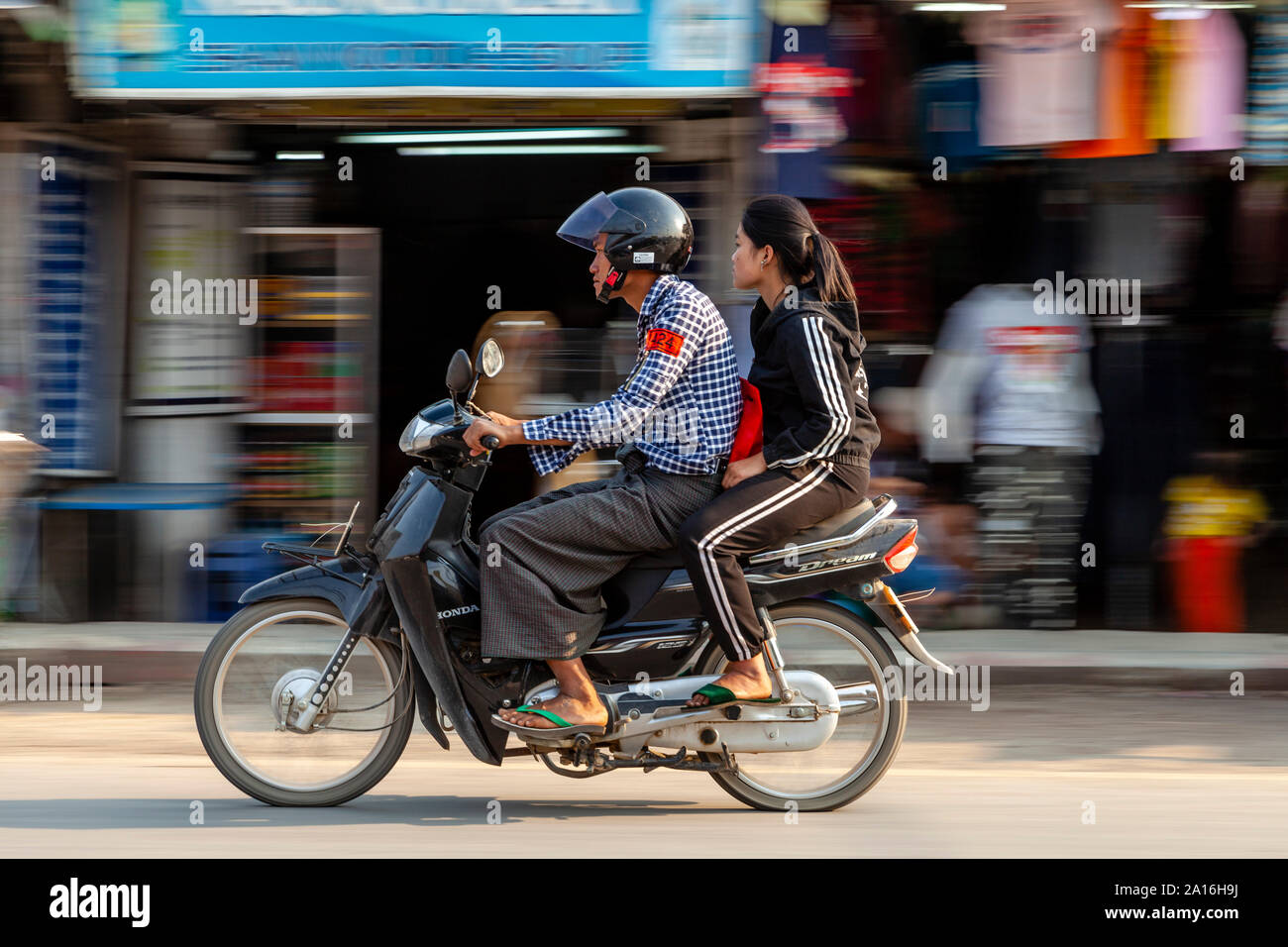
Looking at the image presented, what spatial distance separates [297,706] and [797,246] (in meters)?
2.16

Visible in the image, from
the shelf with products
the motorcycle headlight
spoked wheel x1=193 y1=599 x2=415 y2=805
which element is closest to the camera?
the motorcycle headlight

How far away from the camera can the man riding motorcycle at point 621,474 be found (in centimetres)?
441

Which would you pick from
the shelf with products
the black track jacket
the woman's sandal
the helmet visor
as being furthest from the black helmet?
the shelf with products

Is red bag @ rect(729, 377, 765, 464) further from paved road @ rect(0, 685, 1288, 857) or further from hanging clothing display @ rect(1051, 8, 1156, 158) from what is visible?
hanging clothing display @ rect(1051, 8, 1156, 158)

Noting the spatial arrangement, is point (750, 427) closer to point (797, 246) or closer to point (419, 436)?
point (797, 246)

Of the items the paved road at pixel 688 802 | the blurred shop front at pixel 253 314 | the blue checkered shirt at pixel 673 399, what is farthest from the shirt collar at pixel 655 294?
the blurred shop front at pixel 253 314

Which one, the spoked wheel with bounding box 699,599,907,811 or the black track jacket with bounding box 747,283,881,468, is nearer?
the black track jacket with bounding box 747,283,881,468

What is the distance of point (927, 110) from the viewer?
7961 millimetres

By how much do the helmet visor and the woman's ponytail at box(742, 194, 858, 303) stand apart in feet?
1.27

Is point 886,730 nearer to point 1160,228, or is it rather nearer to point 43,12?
point 1160,228

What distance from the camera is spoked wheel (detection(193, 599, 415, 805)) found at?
463 cm

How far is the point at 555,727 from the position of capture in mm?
4402

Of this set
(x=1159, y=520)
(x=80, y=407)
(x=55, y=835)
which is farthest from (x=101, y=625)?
(x=1159, y=520)

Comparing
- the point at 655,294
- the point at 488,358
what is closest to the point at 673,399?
the point at 655,294
